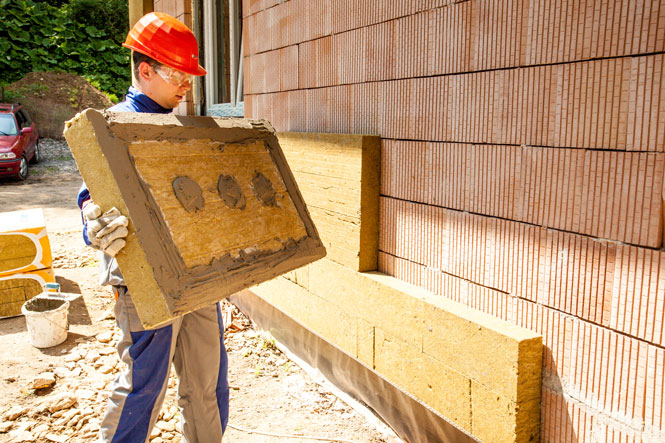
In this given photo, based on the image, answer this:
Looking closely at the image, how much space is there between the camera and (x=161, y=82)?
8.00ft

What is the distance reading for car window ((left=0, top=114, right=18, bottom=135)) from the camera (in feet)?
42.5

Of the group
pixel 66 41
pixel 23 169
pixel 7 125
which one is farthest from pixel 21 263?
pixel 66 41

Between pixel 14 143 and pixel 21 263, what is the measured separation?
31.6ft

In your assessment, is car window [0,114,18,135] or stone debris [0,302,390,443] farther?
car window [0,114,18,135]

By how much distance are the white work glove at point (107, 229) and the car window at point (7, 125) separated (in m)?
13.4

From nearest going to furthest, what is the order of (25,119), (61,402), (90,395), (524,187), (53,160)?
(524,187) → (61,402) → (90,395) → (25,119) → (53,160)

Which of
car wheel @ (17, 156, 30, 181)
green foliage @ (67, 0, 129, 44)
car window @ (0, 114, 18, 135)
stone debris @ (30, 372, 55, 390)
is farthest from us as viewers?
green foliage @ (67, 0, 129, 44)

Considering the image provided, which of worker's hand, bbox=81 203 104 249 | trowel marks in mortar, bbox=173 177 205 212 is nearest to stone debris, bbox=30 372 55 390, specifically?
worker's hand, bbox=81 203 104 249

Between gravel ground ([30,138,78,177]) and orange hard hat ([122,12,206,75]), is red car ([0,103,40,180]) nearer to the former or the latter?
gravel ground ([30,138,78,177])

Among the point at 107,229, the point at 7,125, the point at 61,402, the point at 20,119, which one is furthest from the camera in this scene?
the point at 20,119

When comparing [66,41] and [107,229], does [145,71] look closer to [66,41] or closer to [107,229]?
[107,229]

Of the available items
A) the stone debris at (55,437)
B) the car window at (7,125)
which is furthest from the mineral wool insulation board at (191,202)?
the car window at (7,125)

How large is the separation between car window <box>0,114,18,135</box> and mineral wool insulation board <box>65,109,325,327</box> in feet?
42.8

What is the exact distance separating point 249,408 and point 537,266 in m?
2.22
